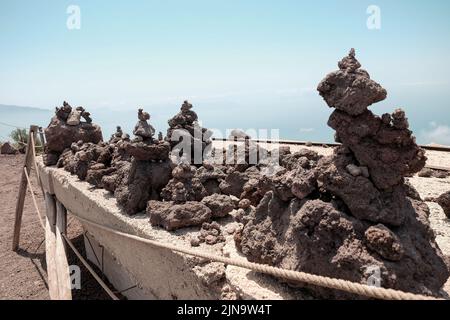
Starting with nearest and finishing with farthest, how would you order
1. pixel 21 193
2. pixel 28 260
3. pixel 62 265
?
pixel 62 265, pixel 28 260, pixel 21 193

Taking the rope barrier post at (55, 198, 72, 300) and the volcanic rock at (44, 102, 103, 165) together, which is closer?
the rope barrier post at (55, 198, 72, 300)

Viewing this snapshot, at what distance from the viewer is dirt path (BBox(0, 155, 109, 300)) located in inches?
229

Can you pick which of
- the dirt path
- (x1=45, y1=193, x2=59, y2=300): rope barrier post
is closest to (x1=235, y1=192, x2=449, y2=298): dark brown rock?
(x1=45, y1=193, x2=59, y2=300): rope barrier post

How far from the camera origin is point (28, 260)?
7113 millimetres

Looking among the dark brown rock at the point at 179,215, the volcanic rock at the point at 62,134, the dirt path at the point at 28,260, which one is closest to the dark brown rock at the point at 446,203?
the dark brown rock at the point at 179,215

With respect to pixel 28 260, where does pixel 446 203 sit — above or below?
above

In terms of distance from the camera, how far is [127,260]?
391cm

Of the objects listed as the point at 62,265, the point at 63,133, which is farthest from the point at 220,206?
the point at 63,133

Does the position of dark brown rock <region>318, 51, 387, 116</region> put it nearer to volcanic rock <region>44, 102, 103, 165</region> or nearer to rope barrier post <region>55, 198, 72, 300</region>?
rope barrier post <region>55, 198, 72, 300</region>

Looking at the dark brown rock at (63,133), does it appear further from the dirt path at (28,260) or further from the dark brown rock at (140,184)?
the dark brown rock at (140,184)

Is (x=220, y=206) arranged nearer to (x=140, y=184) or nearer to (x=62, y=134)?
(x=140, y=184)

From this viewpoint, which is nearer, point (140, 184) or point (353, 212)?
point (353, 212)

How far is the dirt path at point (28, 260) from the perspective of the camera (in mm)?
5820
